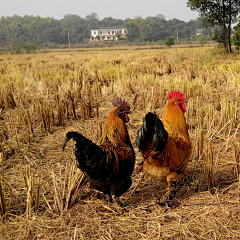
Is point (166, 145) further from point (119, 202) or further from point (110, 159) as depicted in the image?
point (119, 202)

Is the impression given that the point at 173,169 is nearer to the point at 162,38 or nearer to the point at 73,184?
the point at 73,184

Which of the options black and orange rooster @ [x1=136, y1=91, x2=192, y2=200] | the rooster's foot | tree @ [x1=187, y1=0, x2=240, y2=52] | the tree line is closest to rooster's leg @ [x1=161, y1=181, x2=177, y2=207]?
black and orange rooster @ [x1=136, y1=91, x2=192, y2=200]

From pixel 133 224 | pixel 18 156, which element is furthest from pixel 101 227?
pixel 18 156

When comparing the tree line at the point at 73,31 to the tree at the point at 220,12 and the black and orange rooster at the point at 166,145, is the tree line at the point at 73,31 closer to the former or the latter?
the tree at the point at 220,12

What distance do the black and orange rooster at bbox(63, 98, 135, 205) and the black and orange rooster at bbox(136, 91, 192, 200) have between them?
24 cm

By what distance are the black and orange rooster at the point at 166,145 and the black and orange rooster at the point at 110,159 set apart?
24 centimetres

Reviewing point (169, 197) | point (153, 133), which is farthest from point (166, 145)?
point (169, 197)

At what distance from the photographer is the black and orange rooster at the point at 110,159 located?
2.21 meters

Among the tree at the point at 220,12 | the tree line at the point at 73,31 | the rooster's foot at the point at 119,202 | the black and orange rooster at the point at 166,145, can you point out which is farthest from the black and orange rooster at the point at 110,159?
the tree line at the point at 73,31

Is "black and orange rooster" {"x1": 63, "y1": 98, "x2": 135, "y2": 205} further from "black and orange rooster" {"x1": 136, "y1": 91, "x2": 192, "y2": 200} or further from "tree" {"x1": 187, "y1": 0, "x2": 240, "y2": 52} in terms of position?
"tree" {"x1": 187, "y1": 0, "x2": 240, "y2": 52}

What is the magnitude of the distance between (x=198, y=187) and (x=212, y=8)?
17.3m

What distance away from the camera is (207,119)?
4.43 m

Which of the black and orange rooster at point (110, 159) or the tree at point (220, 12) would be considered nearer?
the black and orange rooster at point (110, 159)

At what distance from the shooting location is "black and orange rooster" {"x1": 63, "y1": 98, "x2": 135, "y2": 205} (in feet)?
7.24
